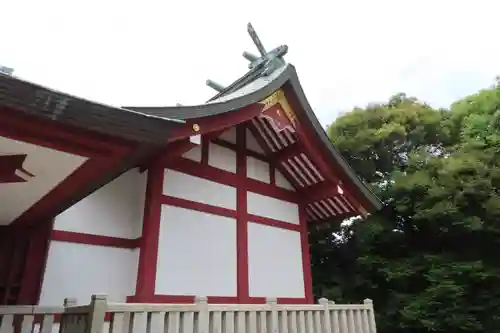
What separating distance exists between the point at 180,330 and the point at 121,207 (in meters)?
2.41

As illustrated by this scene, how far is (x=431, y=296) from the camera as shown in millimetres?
10453

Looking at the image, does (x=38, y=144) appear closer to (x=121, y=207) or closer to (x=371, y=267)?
(x=121, y=207)

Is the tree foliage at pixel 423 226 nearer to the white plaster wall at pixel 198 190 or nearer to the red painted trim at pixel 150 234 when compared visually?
the white plaster wall at pixel 198 190

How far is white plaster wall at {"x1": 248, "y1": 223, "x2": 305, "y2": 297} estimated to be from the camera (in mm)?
6134

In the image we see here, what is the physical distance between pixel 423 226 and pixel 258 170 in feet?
24.5

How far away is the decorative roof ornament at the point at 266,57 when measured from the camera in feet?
23.0

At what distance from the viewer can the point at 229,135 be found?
680 cm

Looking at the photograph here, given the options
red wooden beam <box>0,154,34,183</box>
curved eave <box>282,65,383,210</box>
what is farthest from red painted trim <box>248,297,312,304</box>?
red wooden beam <box>0,154,34,183</box>

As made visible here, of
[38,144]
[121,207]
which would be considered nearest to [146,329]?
[38,144]

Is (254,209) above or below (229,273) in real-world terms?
above

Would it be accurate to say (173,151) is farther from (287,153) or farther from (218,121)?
(287,153)

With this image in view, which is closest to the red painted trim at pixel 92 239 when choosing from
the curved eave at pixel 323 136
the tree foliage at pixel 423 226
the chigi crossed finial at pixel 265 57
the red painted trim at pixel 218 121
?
the red painted trim at pixel 218 121

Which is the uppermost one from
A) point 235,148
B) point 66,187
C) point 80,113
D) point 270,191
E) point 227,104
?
point 235,148

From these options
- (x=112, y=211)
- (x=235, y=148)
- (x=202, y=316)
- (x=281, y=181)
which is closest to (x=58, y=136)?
(x=202, y=316)
